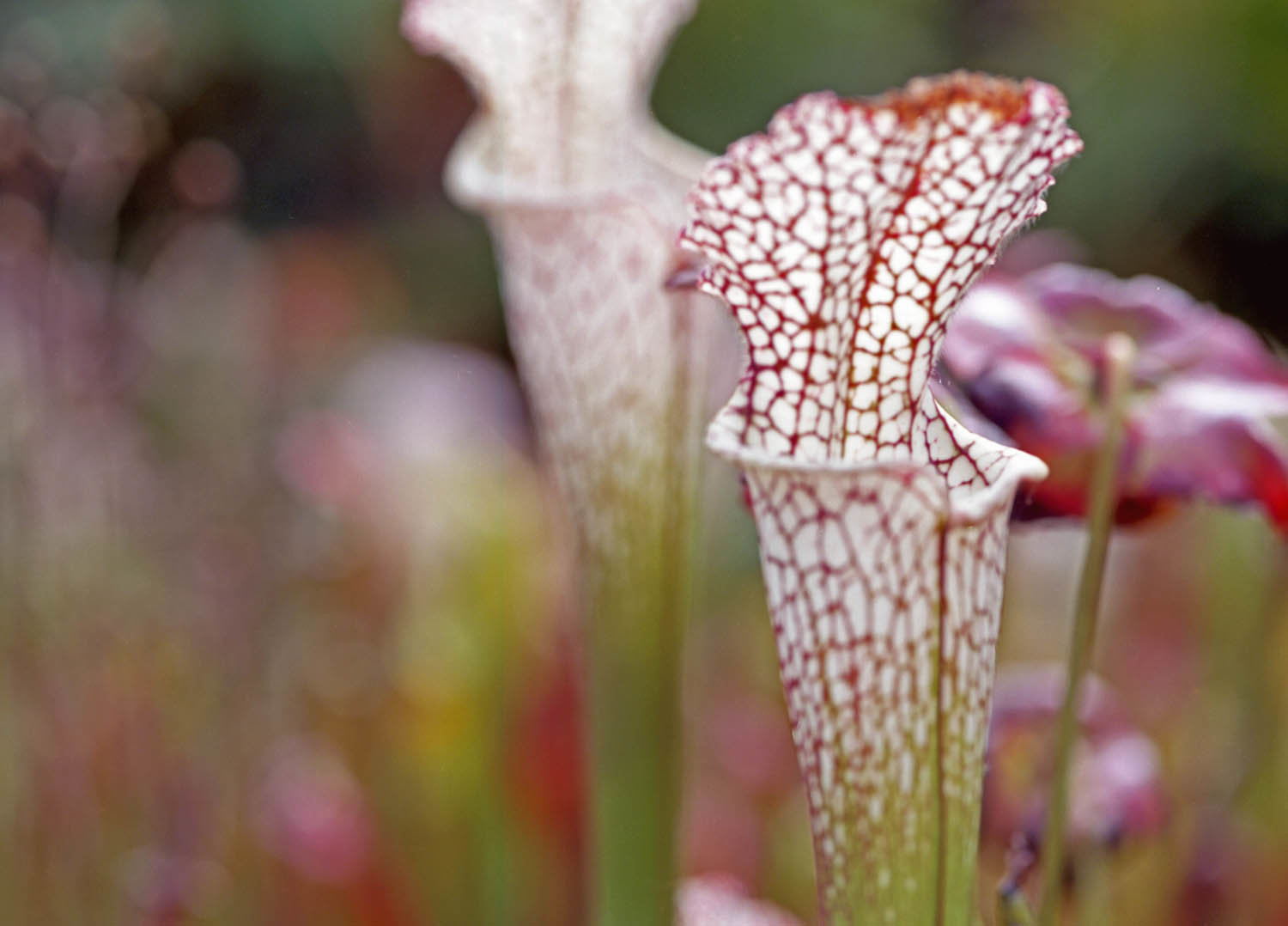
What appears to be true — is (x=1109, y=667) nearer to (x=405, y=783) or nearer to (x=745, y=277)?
(x=405, y=783)

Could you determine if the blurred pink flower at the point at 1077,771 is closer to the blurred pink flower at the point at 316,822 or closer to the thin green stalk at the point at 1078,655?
the thin green stalk at the point at 1078,655

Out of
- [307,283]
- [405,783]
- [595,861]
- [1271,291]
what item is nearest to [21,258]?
[405,783]

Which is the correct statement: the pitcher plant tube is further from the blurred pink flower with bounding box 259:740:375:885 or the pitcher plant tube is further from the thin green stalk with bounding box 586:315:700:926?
the blurred pink flower with bounding box 259:740:375:885

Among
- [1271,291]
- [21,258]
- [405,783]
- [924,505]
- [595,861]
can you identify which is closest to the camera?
[924,505]

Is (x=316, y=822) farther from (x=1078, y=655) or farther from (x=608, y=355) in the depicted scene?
(x=1078, y=655)

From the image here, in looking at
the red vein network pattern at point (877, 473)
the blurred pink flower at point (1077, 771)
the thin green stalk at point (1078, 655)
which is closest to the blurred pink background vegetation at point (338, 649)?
the blurred pink flower at point (1077, 771)

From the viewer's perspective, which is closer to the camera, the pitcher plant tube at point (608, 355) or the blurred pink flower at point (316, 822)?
the pitcher plant tube at point (608, 355)

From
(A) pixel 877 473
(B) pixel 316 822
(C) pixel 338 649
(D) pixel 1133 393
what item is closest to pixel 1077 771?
(D) pixel 1133 393
